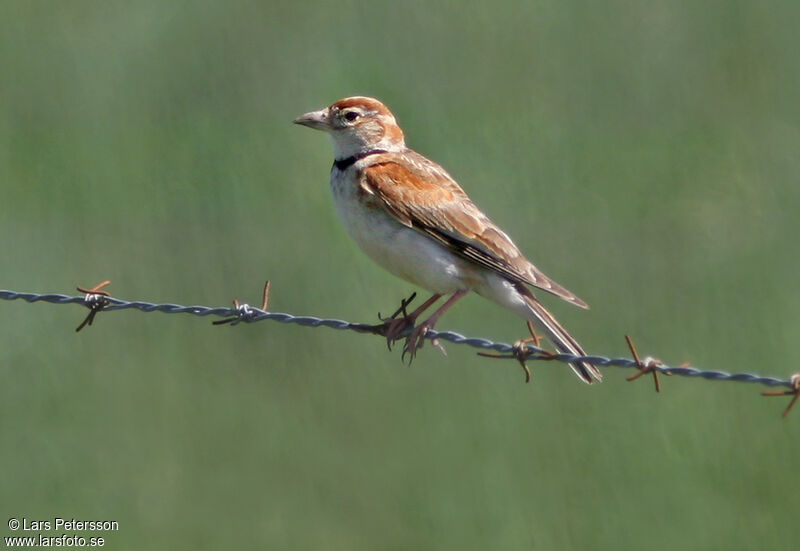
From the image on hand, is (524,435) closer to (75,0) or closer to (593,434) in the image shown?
(593,434)

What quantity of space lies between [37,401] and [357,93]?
340 centimetres

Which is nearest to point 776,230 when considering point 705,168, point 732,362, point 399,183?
point 705,168

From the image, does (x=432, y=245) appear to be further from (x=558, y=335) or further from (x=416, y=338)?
(x=558, y=335)

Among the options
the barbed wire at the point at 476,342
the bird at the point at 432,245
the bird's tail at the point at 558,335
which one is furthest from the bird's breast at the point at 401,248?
the bird's tail at the point at 558,335

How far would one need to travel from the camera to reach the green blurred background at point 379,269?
8555mm

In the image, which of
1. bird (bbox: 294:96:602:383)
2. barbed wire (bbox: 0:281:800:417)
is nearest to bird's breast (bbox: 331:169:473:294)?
bird (bbox: 294:96:602:383)

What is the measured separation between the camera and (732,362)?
900 centimetres

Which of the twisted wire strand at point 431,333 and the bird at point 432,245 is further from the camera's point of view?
the bird at point 432,245

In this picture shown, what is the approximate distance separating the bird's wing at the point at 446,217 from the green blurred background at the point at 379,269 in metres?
2.14

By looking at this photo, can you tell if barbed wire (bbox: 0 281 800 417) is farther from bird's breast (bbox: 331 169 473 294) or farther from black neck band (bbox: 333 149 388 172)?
black neck band (bbox: 333 149 388 172)

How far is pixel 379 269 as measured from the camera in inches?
392

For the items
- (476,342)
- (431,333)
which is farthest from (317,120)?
(476,342)

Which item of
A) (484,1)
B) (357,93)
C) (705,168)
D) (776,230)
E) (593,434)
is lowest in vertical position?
(593,434)

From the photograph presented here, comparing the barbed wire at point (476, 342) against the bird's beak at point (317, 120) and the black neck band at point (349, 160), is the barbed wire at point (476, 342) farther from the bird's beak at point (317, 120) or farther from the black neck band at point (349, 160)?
the bird's beak at point (317, 120)
